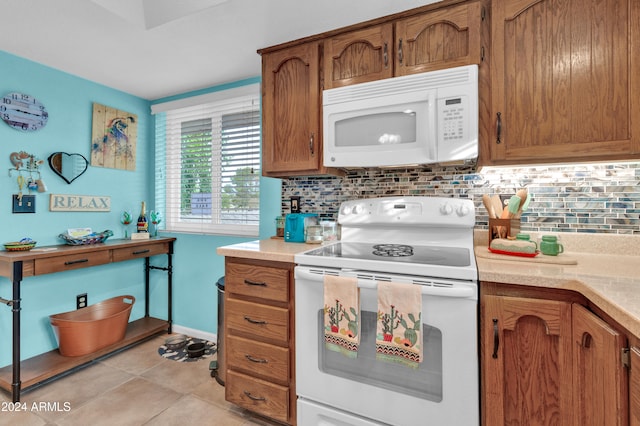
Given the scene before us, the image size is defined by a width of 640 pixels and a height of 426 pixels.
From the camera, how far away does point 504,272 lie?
3.61ft

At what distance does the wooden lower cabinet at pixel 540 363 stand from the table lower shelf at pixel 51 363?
8.28 ft

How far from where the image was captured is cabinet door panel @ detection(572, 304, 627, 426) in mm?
807

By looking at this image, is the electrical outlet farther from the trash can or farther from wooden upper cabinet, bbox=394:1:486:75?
wooden upper cabinet, bbox=394:1:486:75

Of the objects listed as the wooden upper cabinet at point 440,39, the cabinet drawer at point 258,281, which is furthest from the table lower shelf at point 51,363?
the wooden upper cabinet at point 440,39

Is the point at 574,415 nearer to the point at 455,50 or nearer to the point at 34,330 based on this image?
the point at 455,50

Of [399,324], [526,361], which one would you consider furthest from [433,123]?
[526,361]

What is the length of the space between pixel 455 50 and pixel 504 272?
1.07 m

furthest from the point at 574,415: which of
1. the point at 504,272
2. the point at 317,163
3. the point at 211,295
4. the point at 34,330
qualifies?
the point at 34,330

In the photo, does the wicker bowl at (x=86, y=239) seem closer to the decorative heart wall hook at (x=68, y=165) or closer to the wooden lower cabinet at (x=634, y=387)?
the decorative heart wall hook at (x=68, y=165)

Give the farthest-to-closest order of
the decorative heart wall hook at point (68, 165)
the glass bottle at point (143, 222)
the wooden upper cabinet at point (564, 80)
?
1. the glass bottle at point (143, 222)
2. the decorative heart wall hook at point (68, 165)
3. the wooden upper cabinet at point (564, 80)

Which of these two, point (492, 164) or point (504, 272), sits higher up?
point (492, 164)

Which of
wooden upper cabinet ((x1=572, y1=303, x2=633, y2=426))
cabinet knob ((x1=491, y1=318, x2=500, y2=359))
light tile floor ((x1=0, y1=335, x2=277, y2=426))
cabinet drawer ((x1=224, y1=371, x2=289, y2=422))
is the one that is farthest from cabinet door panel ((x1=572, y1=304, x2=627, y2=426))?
light tile floor ((x1=0, y1=335, x2=277, y2=426))

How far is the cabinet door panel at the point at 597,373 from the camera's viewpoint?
81 centimetres

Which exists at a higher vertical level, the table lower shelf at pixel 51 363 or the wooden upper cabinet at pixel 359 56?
the wooden upper cabinet at pixel 359 56
